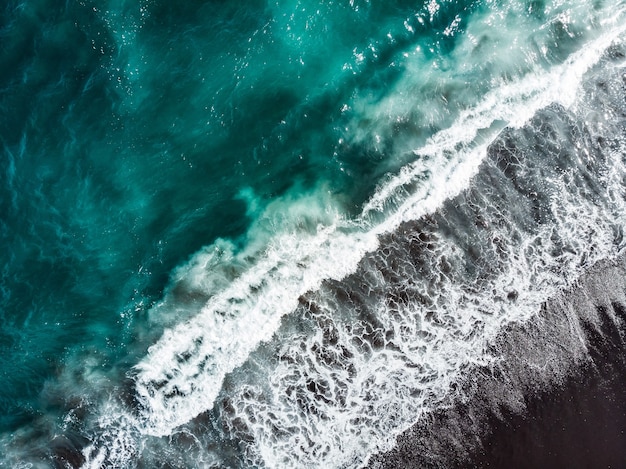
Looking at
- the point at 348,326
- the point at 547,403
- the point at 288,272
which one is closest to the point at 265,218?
the point at 288,272

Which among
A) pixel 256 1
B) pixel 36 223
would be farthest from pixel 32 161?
pixel 256 1

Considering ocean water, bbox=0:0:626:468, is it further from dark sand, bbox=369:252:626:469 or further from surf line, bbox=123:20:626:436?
dark sand, bbox=369:252:626:469

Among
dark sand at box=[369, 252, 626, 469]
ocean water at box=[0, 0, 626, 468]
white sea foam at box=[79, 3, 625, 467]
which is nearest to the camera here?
dark sand at box=[369, 252, 626, 469]

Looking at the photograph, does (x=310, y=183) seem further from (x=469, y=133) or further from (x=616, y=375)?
(x=616, y=375)

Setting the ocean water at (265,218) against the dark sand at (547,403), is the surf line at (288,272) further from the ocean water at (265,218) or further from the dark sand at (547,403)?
the dark sand at (547,403)

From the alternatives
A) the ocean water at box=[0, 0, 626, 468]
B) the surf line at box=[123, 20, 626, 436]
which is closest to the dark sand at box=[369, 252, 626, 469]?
the ocean water at box=[0, 0, 626, 468]

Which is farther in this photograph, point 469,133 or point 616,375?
point 469,133
